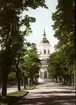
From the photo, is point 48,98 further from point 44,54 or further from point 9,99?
point 44,54

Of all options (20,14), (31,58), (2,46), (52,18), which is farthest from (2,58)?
(31,58)

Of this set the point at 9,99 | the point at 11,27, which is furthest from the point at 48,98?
the point at 11,27

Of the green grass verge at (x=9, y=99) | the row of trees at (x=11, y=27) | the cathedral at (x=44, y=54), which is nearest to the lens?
the green grass verge at (x=9, y=99)

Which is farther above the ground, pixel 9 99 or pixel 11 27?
pixel 11 27

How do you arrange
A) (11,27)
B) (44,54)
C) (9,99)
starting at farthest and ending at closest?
(44,54), (11,27), (9,99)

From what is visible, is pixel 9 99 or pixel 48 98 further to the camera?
pixel 48 98

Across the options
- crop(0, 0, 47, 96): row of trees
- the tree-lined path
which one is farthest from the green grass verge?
crop(0, 0, 47, 96): row of trees

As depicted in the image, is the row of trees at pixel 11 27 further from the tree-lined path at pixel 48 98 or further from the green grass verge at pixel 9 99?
the tree-lined path at pixel 48 98

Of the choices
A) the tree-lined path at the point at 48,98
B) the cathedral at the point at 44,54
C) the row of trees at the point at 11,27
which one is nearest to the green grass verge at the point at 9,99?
the tree-lined path at the point at 48,98

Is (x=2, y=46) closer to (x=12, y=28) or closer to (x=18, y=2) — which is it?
(x=12, y=28)

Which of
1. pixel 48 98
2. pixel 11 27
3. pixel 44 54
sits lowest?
pixel 48 98

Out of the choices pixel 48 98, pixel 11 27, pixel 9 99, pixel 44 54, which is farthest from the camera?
pixel 44 54

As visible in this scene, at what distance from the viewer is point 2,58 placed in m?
27.1

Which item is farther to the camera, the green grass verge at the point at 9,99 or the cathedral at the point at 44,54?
the cathedral at the point at 44,54
